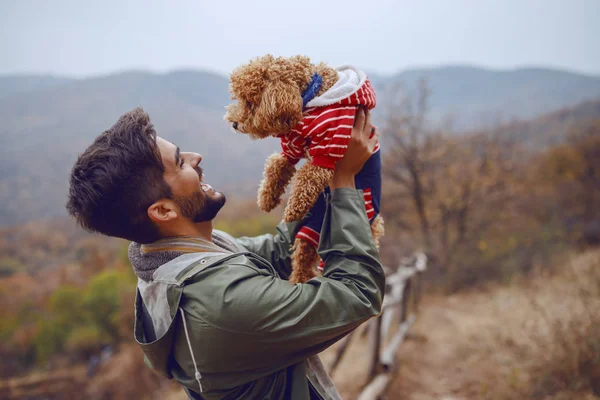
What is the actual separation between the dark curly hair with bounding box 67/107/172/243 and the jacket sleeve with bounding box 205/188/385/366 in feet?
1.67

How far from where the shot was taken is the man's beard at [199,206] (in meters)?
1.49

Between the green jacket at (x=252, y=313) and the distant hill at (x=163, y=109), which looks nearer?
the green jacket at (x=252, y=313)

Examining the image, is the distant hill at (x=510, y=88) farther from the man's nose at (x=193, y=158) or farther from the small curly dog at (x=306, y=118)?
the man's nose at (x=193, y=158)

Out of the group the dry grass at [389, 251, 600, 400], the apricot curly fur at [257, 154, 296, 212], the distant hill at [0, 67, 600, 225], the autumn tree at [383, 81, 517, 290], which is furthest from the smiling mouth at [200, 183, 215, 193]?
the autumn tree at [383, 81, 517, 290]

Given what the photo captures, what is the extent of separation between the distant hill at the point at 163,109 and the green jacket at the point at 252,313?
43.0ft

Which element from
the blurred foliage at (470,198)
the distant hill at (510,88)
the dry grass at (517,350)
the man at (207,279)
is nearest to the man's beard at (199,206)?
the man at (207,279)

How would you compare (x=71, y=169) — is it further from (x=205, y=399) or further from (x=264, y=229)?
(x=264, y=229)

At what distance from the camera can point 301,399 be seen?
141cm

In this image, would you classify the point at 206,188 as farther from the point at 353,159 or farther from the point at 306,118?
the point at 353,159

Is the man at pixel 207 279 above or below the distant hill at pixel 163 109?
above

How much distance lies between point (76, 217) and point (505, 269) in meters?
13.8

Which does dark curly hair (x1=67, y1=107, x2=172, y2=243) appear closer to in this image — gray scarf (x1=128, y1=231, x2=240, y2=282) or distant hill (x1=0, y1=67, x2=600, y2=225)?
gray scarf (x1=128, y1=231, x2=240, y2=282)

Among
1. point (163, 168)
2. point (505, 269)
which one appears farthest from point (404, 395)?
point (505, 269)

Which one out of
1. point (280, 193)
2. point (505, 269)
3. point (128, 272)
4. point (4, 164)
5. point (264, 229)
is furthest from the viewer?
point (4, 164)
